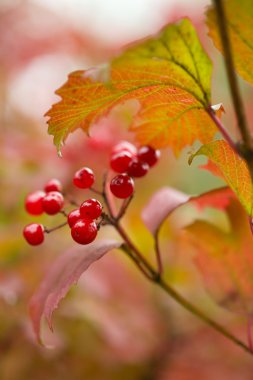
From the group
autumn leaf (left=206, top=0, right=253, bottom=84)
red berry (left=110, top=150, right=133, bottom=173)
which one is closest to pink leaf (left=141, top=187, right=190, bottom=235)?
red berry (left=110, top=150, right=133, bottom=173)

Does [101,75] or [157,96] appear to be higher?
[101,75]

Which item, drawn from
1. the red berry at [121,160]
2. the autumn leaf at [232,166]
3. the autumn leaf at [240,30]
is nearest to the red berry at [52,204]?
the red berry at [121,160]

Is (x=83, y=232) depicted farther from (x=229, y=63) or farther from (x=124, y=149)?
(x=229, y=63)

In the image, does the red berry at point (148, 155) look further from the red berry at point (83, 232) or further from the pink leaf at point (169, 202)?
the red berry at point (83, 232)

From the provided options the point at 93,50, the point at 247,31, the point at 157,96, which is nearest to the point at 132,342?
the point at 157,96

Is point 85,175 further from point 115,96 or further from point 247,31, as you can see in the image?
point 247,31
